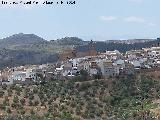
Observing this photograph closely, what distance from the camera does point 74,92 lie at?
189 ft

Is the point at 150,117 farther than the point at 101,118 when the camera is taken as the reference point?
No

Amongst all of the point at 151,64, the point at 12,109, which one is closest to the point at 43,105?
the point at 12,109

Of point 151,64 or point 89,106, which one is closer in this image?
point 89,106

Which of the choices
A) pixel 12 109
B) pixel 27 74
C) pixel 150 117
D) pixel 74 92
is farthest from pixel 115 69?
pixel 150 117

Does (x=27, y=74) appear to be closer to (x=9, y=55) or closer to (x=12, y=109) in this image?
(x=12, y=109)

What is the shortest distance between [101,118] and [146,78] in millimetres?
19621

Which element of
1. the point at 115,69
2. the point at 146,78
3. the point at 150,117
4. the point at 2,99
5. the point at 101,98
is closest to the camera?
the point at 150,117

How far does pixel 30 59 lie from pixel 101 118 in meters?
99.5

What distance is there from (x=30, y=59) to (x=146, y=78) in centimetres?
8354

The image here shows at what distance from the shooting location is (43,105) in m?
49.5

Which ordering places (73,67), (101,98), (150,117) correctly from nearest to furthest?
Result: 1. (150,117)
2. (101,98)
3. (73,67)

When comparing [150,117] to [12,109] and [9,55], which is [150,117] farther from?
[9,55]

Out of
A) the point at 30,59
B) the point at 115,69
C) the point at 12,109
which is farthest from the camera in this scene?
the point at 30,59

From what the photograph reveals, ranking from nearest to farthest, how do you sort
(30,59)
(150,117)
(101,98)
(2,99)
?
1. (150,117)
2. (2,99)
3. (101,98)
4. (30,59)
